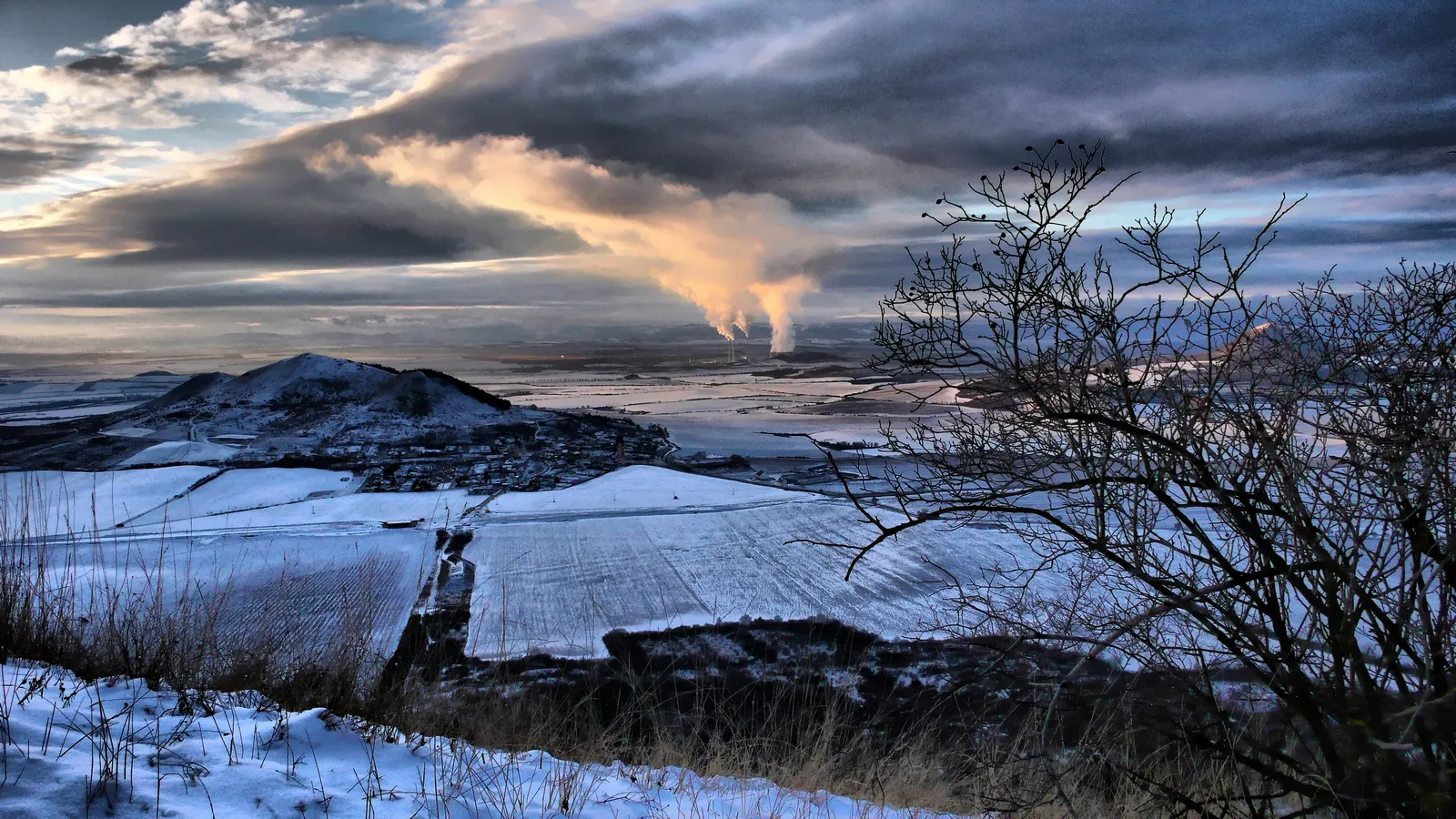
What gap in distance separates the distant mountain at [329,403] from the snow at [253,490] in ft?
11.6

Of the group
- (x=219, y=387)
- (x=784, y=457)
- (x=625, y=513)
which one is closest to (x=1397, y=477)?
(x=625, y=513)

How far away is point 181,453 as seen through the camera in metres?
16.9

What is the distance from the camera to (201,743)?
10.7ft

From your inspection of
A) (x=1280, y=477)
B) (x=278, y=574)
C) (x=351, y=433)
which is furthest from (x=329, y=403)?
(x=1280, y=477)

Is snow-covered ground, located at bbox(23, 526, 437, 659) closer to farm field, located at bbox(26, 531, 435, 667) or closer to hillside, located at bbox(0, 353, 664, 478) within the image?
farm field, located at bbox(26, 531, 435, 667)

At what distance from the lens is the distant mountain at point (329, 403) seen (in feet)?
65.6

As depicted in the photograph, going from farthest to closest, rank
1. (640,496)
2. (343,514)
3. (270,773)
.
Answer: (640,496)
(343,514)
(270,773)

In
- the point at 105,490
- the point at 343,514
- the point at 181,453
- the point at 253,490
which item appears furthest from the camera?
the point at 181,453

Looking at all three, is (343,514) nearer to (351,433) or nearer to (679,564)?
(679,564)

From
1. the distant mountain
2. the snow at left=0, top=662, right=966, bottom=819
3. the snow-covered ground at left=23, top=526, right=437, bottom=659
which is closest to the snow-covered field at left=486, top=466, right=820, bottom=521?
the snow-covered ground at left=23, top=526, right=437, bottom=659

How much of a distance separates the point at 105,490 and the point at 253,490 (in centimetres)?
233

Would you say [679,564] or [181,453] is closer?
[679,564]

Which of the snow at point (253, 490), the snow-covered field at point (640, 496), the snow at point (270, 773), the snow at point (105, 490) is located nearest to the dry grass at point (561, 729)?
the snow at point (270, 773)

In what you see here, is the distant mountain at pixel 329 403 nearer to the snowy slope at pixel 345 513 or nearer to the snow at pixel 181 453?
the snow at pixel 181 453
